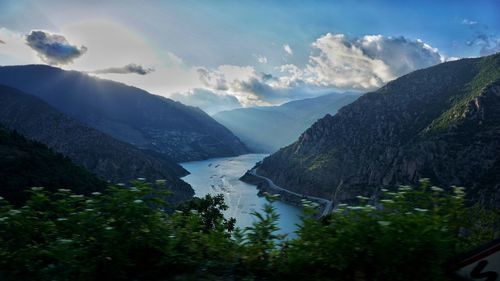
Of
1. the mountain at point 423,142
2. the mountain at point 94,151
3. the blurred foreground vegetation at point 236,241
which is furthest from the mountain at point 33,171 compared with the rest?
the mountain at point 423,142

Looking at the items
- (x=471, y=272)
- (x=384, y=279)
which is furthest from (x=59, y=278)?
(x=471, y=272)

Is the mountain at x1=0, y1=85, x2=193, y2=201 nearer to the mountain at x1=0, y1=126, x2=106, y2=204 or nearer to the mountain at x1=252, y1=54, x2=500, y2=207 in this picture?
the mountain at x1=0, y1=126, x2=106, y2=204

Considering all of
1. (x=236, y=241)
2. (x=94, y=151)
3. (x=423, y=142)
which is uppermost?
(x=423, y=142)

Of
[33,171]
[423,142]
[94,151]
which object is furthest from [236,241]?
[94,151]

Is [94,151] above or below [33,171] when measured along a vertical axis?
above

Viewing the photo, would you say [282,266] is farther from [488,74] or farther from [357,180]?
[488,74]

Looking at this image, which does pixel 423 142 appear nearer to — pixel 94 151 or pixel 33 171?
pixel 33 171
